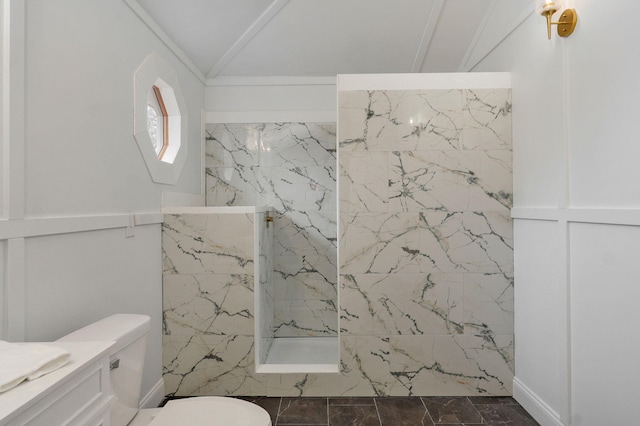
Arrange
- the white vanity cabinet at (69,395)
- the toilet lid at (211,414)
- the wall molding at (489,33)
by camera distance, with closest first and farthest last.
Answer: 1. the white vanity cabinet at (69,395)
2. the toilet lid at (211,414)
3. the wall molding at (489,33)

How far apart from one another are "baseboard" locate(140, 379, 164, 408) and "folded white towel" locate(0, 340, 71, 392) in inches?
55.3

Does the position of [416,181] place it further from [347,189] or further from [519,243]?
[519,243]

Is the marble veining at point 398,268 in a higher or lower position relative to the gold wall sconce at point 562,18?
lower

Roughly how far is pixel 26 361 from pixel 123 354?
63cm

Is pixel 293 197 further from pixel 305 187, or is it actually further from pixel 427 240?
pixel 427 240

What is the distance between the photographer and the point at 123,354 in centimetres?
156

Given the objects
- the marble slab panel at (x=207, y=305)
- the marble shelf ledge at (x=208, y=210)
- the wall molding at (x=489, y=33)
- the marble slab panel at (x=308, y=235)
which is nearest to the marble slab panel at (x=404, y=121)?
the wall molding at (x=489, y=33)

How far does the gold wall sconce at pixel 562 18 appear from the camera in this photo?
187cm

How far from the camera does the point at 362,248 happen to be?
255 cm

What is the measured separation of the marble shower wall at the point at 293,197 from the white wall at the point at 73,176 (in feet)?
3.82

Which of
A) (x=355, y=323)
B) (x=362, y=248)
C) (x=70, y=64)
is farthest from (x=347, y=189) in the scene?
(x=70, y=64)

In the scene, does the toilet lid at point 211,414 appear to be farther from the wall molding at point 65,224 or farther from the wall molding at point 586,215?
the wall molding at point 586,215

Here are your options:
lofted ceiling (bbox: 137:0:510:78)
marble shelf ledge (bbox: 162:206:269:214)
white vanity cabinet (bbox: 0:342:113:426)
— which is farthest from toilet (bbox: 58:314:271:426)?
lofted ceiling (bbox: 137:0:510:78)

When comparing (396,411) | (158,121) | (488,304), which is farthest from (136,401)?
(488,304)
